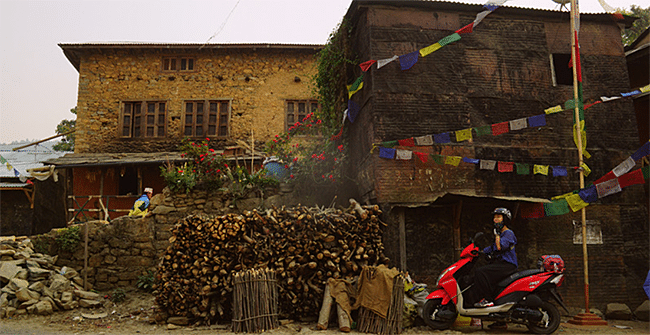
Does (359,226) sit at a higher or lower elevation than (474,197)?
lower

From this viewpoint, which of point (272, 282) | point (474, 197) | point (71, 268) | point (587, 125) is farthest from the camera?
point (71, 268)

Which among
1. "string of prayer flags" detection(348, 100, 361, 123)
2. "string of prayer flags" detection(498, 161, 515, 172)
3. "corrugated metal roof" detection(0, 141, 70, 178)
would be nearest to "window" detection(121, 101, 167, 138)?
"corrugated metal roof" detection(0, 141, 70, 178)

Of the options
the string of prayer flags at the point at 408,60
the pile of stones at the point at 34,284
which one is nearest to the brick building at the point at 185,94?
the pile of stones at the point at 34,284

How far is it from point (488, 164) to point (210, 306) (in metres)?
6.00

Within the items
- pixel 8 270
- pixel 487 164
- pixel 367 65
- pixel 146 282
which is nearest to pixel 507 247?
pixel 487 164

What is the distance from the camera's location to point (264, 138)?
17844 mm

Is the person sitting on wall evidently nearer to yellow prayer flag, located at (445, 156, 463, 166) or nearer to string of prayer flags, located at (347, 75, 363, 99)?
string of prayer flags, located at (347, 75, 363, 99)

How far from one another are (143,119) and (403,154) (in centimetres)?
1293

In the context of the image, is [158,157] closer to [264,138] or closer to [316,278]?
[264,138]

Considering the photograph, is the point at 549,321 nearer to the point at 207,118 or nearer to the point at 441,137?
the point at 441,137

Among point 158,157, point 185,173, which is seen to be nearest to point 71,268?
point 185,173

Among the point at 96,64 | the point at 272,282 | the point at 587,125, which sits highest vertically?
the point at 96,64

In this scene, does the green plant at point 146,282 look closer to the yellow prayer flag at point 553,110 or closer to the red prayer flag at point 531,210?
the red prayer flag at point 531,210

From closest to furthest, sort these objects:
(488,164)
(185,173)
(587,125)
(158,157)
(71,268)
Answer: (488,164), (587,125), (71,268), (185,173), (158,157)
